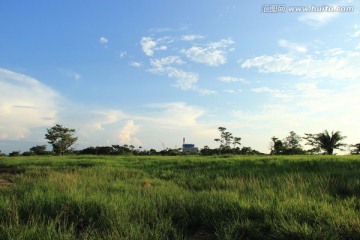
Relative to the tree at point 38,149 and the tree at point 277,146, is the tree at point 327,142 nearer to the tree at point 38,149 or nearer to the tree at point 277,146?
the tree at point 277,146

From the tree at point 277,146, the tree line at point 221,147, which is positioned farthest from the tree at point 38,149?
the tree at point 277,146

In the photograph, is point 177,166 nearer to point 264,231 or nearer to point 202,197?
point 202,197

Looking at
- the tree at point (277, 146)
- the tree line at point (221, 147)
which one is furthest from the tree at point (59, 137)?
the tree at point (277, 146)

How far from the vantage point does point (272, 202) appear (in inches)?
250

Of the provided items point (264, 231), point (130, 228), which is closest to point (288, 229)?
point (264, 231)

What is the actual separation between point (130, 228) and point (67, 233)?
0.84 meters

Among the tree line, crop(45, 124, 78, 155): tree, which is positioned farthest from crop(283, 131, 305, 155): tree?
crop(45, 124, 78, 155): tree

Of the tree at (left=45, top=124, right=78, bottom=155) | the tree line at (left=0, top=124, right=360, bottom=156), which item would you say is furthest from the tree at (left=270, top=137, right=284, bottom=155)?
the tree at (left=45, top=124, right=78, bottom=155)

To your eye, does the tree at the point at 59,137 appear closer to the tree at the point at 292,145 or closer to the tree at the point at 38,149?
the tree at the point at 38,149

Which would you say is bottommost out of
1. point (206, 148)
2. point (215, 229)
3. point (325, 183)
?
point (215, 229)

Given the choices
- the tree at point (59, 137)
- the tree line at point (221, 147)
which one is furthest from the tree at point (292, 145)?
the tree at point (59, 137)

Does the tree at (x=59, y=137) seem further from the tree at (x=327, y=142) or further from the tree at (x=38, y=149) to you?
the tree at (x=327, y=142)

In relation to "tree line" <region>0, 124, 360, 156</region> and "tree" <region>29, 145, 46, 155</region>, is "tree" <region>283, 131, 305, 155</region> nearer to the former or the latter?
"tree line" <region>0, 124, 360, 156</region>

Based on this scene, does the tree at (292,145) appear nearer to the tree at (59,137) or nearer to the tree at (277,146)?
the tree at (277,146)
